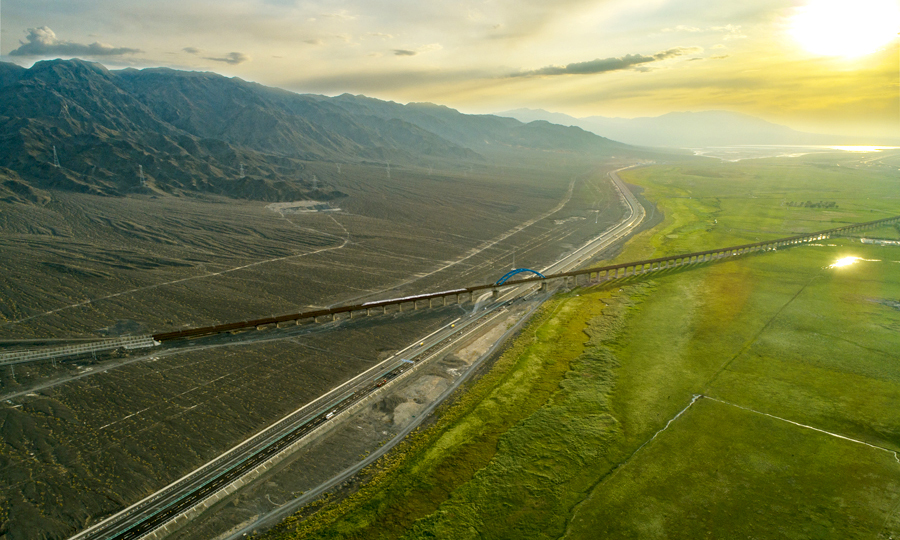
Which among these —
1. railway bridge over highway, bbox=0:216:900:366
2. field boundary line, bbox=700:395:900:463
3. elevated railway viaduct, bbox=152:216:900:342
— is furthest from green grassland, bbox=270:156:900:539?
railway bridge over highway, bbox=0:216:900:366

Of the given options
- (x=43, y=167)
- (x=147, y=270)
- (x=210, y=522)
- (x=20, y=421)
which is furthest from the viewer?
(x=43, y=167)

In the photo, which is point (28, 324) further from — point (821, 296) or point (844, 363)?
point (821, 296)

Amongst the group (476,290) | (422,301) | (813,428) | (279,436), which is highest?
(476,290)

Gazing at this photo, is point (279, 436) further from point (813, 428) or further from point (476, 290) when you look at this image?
point (813, 428)

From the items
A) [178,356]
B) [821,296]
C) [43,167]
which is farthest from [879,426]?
[43,167]

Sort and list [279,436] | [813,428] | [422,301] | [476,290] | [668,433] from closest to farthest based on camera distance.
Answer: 1. [279,436]
2. [668,433]
3. [813,428]
4. [422,301]
5. [476,290]

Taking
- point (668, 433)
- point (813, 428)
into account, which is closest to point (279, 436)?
point (668, 433)

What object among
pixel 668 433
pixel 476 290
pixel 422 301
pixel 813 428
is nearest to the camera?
pixel 668 433
